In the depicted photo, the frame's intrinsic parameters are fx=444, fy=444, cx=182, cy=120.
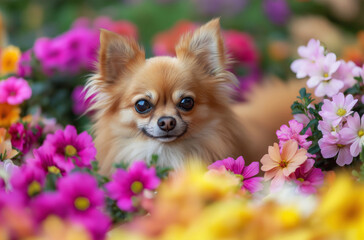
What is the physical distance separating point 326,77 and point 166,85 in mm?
563

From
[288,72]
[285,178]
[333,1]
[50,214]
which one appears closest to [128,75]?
[285,178]

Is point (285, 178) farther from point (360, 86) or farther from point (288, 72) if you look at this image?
point (288, 72)

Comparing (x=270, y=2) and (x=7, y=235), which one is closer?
(x=7, y=235)

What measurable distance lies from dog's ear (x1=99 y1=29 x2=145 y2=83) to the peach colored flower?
671mm

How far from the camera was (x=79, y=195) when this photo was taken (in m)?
0.91

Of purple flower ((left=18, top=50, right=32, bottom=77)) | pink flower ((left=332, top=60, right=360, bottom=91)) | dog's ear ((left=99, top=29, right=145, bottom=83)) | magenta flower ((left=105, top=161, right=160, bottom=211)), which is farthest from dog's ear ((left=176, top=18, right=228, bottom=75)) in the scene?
purple flower ((left=18, top=50, right=32, bottom=77))

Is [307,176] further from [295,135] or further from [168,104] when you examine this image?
[168,104]

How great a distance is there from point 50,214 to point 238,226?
0.35m

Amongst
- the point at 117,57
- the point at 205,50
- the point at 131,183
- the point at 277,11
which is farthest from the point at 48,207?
the point at 277,11

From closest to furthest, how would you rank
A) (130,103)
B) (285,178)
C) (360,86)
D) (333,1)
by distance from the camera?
(285,178) < (360,86) < (130,103) < (333,1)

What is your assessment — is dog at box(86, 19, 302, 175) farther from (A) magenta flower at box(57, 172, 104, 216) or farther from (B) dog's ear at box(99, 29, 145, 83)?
(A) magenta flower at box(57, 172, 104, 216)

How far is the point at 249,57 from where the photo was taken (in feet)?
9.97

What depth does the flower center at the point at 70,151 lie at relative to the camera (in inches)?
53.2

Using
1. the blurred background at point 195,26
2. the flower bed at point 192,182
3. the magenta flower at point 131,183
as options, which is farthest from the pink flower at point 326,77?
the blurred background at point 195,26
